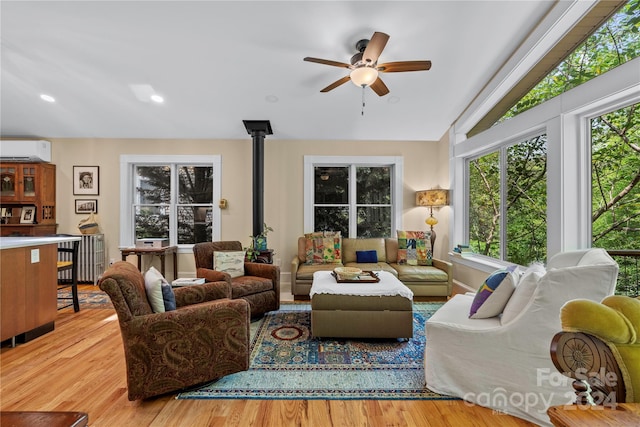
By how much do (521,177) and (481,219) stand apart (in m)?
0.94

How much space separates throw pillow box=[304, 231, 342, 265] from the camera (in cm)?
432

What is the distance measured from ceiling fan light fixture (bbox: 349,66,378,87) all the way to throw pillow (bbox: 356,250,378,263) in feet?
8.41

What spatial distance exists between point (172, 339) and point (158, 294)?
0.31 metres

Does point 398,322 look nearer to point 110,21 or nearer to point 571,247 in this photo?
point 571,247

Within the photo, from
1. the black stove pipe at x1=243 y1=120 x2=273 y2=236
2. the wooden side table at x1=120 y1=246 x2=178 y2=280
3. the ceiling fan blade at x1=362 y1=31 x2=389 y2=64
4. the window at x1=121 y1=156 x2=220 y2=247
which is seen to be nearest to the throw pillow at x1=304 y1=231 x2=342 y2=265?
the black stove pipe at x1=243 y1=120 x2=273 y2=236

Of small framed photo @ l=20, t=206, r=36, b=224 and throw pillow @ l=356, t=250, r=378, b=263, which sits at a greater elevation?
small framed photo @ l=20, t=206, r=36, b=224

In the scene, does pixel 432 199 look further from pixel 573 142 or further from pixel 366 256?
pixel 573 142

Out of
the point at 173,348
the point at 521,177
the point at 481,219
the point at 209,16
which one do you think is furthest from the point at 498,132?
the point at 173,348

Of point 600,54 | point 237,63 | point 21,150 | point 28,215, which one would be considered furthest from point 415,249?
point 21,150

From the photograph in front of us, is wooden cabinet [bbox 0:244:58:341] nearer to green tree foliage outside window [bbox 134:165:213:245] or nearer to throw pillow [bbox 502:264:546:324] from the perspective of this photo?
green tree foliage outside window [bbox 134:165:213:245]

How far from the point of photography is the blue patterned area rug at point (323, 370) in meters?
1.90

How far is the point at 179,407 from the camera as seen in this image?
1.77 meters

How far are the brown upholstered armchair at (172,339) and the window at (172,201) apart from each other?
3079 mm

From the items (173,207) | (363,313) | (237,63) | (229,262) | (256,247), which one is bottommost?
(363,313)
